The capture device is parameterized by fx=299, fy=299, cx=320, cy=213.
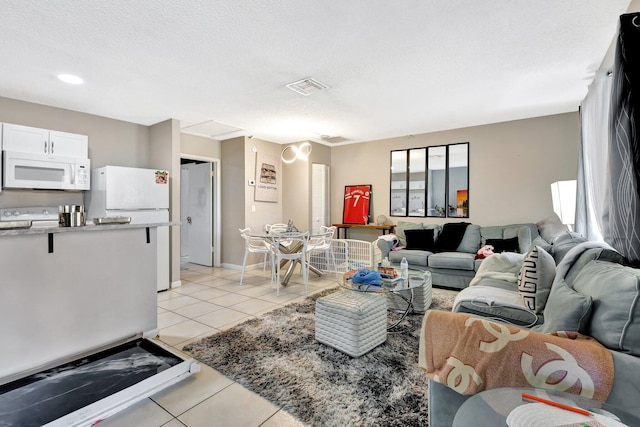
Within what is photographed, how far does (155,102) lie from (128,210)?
57.5 inches

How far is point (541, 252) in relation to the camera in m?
2.18

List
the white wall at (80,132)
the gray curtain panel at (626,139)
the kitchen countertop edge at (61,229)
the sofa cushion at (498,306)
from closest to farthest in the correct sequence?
the gray curtain panel at (626,139)
the kitchen countertop edge at (61,229)
the sofa cushion at (498,306)
the white wall at (80,132)

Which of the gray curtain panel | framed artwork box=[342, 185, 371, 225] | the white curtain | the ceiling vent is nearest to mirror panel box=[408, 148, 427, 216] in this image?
framed artwork box=[342, 185, 371, 225]

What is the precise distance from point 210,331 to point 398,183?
13.9 feet

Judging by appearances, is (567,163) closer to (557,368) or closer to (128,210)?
(557,368)

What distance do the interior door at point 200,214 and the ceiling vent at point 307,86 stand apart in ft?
10.6

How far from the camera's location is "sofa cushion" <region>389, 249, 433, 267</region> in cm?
445

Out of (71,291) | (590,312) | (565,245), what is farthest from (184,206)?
(590,312)

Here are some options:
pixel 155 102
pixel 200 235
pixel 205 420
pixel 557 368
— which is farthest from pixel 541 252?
pixel 200 235

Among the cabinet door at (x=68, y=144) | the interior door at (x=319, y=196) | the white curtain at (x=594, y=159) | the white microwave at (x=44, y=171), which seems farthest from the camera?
the interior door at (x=319, y=196)

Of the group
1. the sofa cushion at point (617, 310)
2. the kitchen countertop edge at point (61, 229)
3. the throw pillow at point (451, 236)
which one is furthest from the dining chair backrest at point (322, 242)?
the sofa cushion at point (617, 310)

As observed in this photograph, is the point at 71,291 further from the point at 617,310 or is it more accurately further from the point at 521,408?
the point at 617,310

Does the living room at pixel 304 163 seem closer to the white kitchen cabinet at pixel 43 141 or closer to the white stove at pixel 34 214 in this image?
the white stove at pixel 34 214

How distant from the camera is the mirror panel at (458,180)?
16.7 feet
